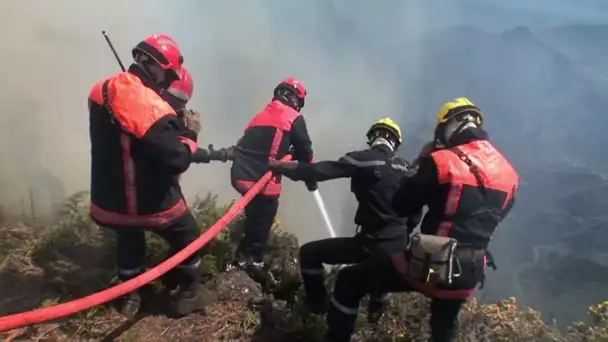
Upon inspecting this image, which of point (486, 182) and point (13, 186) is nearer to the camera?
point (486, 182)

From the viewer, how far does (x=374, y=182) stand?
3.90m

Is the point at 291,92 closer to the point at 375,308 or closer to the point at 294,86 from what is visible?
the point at 294,86

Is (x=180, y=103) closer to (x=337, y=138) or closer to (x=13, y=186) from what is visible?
(x=13, y=186)

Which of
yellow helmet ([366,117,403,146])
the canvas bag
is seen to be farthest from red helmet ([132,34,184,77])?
the canvas bag

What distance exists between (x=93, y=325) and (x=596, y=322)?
452 cm

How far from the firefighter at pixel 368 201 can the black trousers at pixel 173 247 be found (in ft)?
3.00

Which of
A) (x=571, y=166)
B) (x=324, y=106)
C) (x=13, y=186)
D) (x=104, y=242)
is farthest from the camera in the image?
(x=571, y=166)

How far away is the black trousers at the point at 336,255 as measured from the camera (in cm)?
390

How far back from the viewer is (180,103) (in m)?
3.96

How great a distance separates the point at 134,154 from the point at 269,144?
2073 mm

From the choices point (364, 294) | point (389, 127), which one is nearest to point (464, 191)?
point (364, 294)

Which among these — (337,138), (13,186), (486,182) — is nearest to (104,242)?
(486,182)

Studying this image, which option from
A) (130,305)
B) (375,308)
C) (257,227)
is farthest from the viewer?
(257,227)

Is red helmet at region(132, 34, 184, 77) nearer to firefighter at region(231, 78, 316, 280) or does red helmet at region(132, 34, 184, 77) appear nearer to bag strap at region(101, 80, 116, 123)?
bag strap at region(101, 80, 116, 123)
